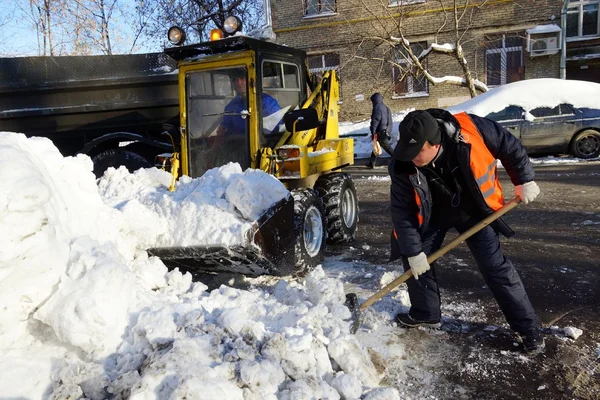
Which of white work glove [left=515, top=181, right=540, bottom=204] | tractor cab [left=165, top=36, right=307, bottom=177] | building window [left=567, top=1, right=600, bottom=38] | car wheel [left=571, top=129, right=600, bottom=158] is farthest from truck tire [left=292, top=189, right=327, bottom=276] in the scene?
building window [left=567, top=1, right=600, bottom=38]

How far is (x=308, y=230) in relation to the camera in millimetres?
→ 4598

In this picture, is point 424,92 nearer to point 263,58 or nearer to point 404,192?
point 263,58

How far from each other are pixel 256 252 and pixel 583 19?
1783 centimetres

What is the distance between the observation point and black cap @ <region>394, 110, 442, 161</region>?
2826 millimetres

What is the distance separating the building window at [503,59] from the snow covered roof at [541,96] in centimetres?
559

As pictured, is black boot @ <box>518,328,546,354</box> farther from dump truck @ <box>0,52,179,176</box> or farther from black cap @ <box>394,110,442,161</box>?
dump truck @ <box>0,52,179,176</box>

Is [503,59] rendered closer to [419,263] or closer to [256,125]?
[256,125]

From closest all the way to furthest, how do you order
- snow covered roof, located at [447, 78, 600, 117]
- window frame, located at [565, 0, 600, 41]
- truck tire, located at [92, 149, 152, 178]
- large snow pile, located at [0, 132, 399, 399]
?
large snow pile, located at [0, 132, 399, 399]
truck tire, located at [92, 149, 152, 178]
snow covered roof, located at [447, 78, 600, 117]
window frame, located at [565, 0, 600, 41]

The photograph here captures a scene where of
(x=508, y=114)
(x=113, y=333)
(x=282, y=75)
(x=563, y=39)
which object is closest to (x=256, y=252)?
(x=113, y=333)

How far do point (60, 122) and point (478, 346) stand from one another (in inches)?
242

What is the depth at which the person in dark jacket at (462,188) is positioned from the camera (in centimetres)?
291

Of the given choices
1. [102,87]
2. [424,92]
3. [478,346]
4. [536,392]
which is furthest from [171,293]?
[424,92]

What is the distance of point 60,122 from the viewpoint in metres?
6.98

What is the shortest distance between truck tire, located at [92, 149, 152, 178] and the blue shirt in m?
1.98
